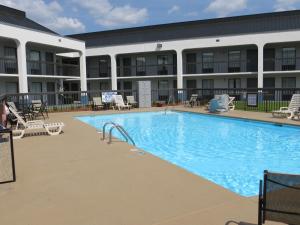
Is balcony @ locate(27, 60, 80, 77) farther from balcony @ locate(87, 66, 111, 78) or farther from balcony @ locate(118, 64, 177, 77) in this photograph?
balcony @ locate(118, 64, 177, 77)

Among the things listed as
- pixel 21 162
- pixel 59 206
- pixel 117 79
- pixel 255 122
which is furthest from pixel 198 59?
pixel 59 206

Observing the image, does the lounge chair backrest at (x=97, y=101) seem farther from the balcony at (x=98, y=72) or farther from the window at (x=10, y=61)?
the balcony at (x=98, y=72)

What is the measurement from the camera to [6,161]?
7418mm

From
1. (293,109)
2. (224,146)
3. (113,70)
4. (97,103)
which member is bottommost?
(224,146)

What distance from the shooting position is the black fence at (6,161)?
203 inches

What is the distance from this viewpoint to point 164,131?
44.2ft

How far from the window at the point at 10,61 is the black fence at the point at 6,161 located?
57.2 feet

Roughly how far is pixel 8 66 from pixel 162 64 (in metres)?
15.5

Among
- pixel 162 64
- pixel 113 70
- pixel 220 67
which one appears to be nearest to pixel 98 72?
pixel 113 70

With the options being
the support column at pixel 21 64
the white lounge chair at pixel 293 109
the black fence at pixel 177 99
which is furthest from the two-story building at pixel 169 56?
the white lounge chair at pixel 293 109

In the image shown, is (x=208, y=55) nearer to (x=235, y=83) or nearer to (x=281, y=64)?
(x=235, y=83)

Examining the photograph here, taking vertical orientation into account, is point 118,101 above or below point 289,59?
below

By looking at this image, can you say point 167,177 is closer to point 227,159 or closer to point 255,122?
point 227,159

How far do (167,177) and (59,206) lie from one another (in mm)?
1938
